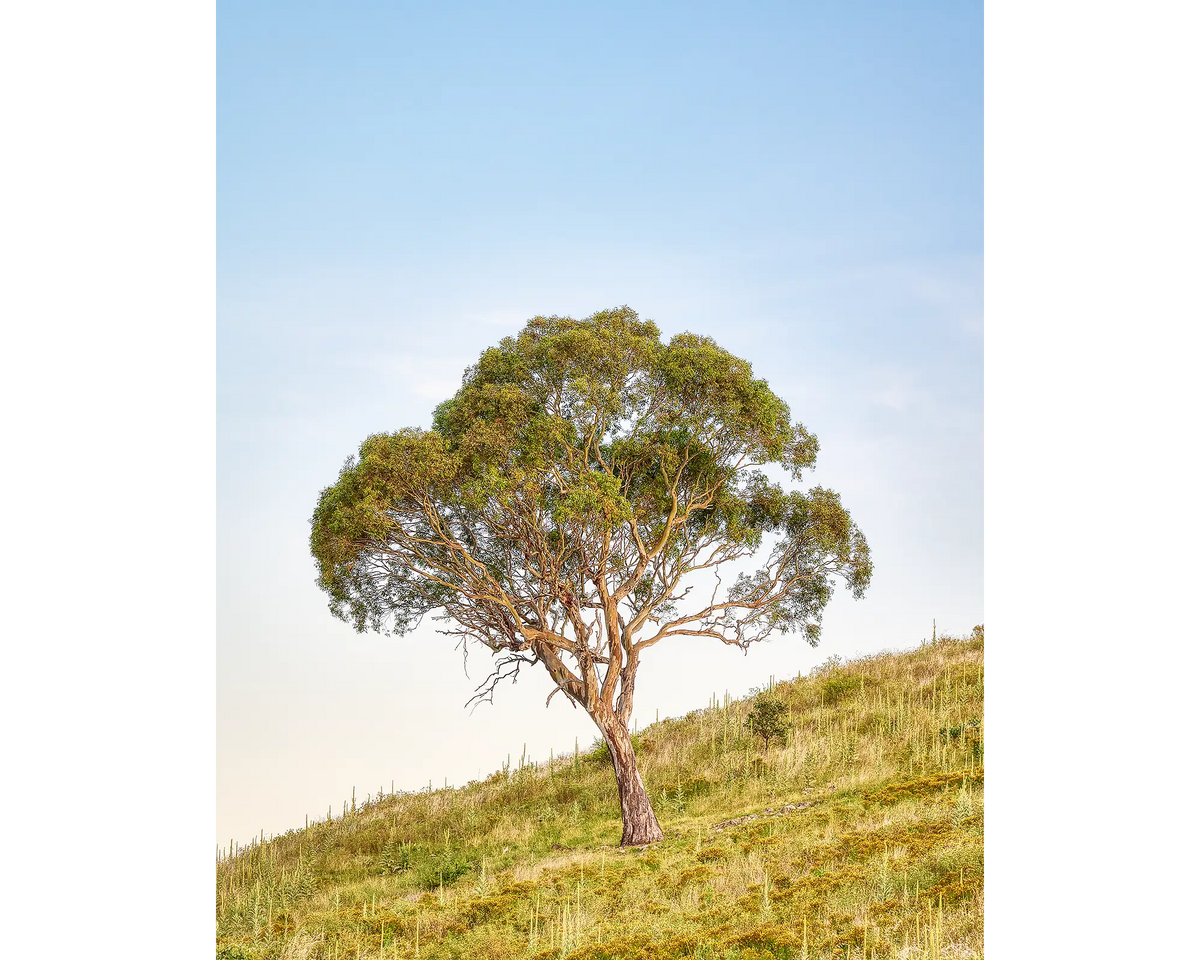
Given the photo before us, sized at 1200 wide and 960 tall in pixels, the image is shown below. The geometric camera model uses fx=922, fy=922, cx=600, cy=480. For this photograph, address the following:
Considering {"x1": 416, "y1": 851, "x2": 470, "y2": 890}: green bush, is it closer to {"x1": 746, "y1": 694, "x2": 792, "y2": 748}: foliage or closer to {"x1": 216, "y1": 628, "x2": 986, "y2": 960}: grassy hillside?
{"x1": 216, "y1": 628, "x2": 986, "y2": 960}: grassy hillside

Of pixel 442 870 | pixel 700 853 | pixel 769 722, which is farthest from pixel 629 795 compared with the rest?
pixel 769 722

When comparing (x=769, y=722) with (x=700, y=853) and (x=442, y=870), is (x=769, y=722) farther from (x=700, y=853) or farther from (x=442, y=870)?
(x=442, y=870)

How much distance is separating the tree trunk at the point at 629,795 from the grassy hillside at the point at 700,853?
0.46m

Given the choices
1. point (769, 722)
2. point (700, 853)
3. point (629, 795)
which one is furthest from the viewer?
point (769, 722)

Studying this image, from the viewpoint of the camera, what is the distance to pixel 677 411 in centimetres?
1503

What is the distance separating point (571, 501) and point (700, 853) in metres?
5.09


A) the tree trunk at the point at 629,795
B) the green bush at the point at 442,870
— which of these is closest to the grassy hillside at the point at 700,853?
the green bush at the point at 442,870

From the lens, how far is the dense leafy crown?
565 inches

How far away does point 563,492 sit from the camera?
14328 mm

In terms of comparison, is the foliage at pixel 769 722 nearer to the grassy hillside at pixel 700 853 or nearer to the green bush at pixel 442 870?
the grassy hillside at pixel 700 853

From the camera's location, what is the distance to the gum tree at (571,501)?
14336 millimetres
